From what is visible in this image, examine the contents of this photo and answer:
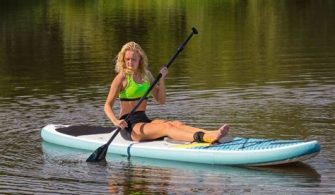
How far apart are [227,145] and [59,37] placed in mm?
33316

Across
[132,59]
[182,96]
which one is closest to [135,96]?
[132,59]

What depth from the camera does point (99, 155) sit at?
1510 centimetres

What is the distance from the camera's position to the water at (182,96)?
44.3 feet

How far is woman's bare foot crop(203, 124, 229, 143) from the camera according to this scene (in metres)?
14.1

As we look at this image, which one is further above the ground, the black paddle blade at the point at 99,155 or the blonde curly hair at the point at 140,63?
the blonde curly hair at the point at 140,63

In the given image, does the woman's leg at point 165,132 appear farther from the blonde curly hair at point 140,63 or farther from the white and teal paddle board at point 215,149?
the blonde curly hair at point 140,63

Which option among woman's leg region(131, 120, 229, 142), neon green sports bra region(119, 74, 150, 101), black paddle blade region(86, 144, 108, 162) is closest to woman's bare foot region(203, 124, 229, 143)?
woman's leg region(131, 120, 229, 142)

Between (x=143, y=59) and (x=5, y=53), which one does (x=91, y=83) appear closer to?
(x=143, y=59)

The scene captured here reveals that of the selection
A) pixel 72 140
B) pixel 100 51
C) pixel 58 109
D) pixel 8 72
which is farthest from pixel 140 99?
pixel 100 51

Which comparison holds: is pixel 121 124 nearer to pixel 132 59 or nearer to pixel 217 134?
pixel 132 59

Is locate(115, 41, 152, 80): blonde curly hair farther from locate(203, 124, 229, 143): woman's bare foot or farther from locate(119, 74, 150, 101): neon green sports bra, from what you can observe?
locate(203, 124, 229, 143): woman's bare foot

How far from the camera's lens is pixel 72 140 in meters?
16.4

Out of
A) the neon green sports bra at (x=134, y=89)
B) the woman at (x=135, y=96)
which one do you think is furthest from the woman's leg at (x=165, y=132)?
the neon green sports bra at (x=134, y=89)

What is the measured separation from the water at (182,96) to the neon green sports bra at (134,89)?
3.44 ft
